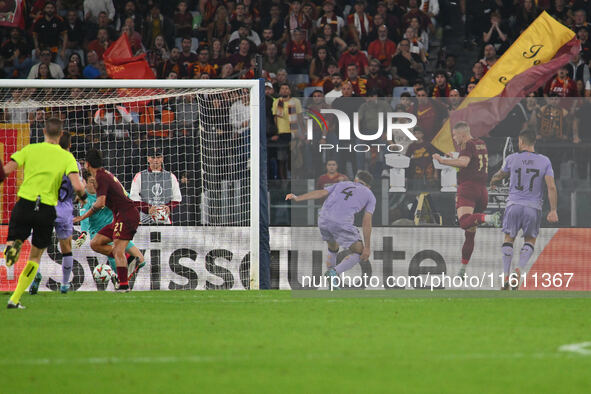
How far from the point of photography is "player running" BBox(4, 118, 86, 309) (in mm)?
10148

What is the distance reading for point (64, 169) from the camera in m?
10.4

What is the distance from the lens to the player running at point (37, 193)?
10148 mm

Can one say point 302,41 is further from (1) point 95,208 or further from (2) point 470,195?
(2) point 470,195

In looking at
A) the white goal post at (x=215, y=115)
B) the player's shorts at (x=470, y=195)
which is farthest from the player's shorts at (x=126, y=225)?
the player's shorts at (x=470, y=195)

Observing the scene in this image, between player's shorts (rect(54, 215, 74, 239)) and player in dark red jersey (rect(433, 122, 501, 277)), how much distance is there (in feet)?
15.3

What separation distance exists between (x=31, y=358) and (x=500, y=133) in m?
7.28

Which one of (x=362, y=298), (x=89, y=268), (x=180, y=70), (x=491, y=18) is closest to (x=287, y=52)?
(x=180, y=70)

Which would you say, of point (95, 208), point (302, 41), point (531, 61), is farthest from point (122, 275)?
point (302, 41)

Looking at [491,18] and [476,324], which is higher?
[491,18]

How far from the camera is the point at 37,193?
1020 centimetres

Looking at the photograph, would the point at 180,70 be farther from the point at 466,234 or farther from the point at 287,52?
the point at 466,234

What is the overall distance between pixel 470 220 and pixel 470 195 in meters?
0.31

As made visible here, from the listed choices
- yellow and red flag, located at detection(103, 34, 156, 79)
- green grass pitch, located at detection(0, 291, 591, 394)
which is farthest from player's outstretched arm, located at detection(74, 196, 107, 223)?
yellow and red flag, located at detection(103, 34, 156, 79)

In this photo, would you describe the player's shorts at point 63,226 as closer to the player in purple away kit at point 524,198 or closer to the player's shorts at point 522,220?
the player in purple away kit at point 524,198
